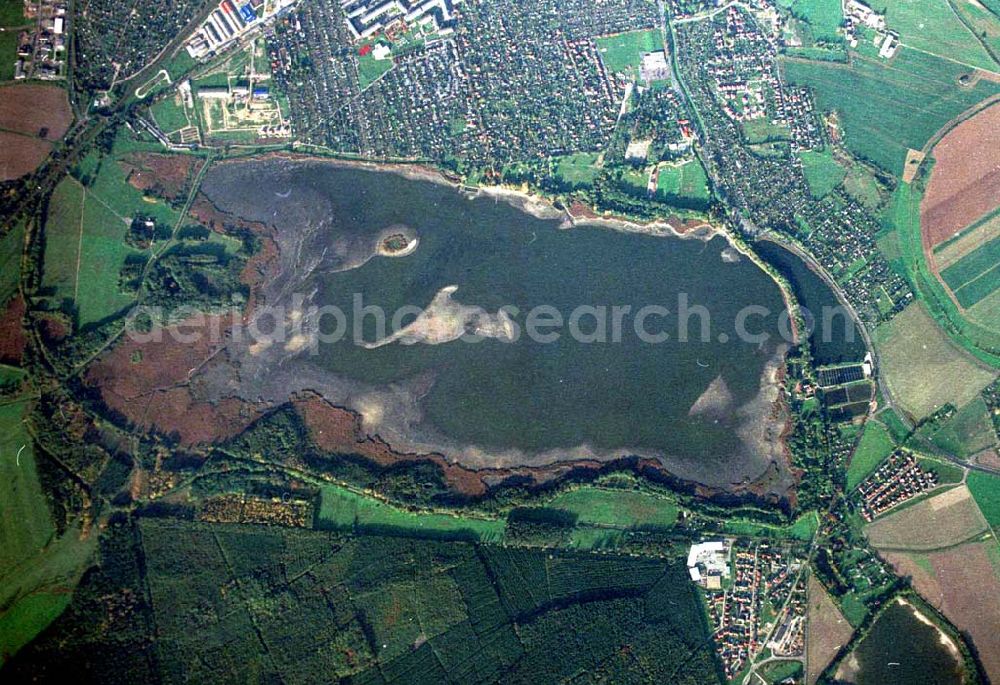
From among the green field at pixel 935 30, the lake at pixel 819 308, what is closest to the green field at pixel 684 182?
the lake at pixel 819 308

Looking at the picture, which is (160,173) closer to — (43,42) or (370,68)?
(43,42)

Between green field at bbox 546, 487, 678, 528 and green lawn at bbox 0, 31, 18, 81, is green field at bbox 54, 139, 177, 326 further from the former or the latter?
green field at bbox 546, 487, 678, 528

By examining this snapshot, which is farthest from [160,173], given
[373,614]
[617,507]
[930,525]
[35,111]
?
[930,525]

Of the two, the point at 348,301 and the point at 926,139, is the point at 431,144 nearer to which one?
the point at 348,301

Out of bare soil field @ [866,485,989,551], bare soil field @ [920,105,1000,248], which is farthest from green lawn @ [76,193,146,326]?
bare soil field @ [920,105,1000,248]

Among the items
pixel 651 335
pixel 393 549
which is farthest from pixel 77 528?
pixel 651 335

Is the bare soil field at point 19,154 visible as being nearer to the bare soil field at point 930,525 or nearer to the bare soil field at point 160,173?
the bare soil field at point 160,173
